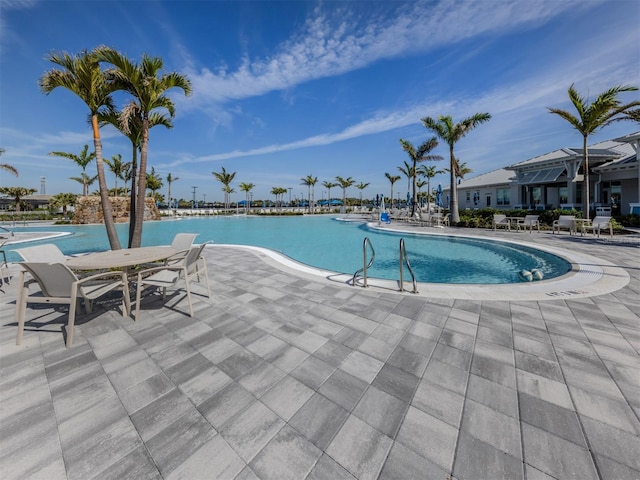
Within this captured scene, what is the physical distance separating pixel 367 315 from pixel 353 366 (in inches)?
47.2

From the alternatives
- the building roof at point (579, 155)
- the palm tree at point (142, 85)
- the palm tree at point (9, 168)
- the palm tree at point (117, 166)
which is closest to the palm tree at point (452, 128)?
the building roof at point (579, 155)

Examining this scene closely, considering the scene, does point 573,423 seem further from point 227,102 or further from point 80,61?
point 227,102

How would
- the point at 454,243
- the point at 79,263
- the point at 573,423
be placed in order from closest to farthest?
the point at 573,423, the point at 79,263, the point at 454,243

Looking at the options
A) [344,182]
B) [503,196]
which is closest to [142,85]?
[503,196]


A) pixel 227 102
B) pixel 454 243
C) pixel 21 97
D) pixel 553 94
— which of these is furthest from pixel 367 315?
pixel 227 102

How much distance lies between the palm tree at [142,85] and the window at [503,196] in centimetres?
2718

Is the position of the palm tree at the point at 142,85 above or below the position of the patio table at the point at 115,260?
above

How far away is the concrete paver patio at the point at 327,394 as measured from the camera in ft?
5.09

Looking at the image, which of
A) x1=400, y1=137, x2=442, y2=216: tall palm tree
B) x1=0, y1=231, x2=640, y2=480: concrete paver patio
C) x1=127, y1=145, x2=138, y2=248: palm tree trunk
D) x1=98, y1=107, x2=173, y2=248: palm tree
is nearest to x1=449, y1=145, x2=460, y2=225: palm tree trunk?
x1=400, y1=137, x2=442, y2=216: tall palm tree

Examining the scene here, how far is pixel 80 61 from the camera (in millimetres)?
5086

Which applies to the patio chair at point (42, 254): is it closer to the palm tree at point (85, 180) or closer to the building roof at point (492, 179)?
the building roof at point (492, 179)

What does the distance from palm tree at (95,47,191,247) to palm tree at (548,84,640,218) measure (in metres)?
17.0

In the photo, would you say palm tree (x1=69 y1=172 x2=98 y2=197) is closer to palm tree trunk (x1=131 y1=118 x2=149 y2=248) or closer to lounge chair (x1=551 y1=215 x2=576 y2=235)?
palm tree trunk (x1=131 y1=118 x2=149 y2=248)

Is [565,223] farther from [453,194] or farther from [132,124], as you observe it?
[132,124]
